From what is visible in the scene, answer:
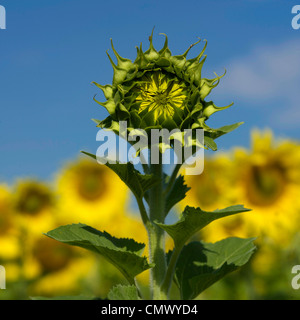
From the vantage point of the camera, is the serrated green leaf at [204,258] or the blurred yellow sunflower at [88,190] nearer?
the serrated green leaf at [204,258]

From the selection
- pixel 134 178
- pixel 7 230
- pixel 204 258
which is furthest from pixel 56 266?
pixel 134 178

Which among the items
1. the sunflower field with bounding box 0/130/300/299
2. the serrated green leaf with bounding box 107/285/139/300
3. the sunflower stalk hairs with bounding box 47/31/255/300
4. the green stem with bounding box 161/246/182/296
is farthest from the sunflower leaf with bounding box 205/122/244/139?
the sunflower field with bounding box 0/130/300/299

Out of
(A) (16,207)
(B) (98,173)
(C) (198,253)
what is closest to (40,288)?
(A) (16,207)

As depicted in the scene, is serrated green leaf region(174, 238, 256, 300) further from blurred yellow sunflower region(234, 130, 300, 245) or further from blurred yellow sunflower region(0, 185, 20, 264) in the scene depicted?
blurred yellow sunflower region(0, 185, 20, 264)

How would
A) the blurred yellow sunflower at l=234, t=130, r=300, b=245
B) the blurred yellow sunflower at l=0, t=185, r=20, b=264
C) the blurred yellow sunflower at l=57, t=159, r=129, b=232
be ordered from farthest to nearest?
the blurred yellow sunflower at l=57, t=159, r=129, b=232
the blurred yellow sunflower at l=0, t=185, r=20, b=264
the blurred yellow sunflower at l=234, t=130, r=300, b=245

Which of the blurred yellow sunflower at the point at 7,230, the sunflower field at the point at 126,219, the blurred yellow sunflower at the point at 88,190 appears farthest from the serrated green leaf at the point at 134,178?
the blurred yellow sunflower at the point at 88,190

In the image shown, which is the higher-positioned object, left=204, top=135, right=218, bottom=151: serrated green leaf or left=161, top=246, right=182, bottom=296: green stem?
left=204, top=135, right=218, bottom=151: serrated green leaf

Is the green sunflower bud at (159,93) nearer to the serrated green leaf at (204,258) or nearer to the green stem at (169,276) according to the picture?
the green stem at (169,276)
